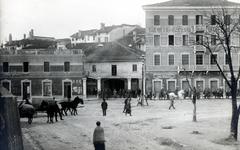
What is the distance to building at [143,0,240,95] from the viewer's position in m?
49.6

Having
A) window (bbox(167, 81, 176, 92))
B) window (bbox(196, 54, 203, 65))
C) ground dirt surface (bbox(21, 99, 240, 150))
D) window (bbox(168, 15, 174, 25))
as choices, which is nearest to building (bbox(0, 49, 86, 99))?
window (bbox(167, 81, 176, 92))

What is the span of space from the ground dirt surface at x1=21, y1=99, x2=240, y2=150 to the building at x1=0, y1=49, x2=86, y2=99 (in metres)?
21.5

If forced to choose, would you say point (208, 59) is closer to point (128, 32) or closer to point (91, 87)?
point (91, 87)

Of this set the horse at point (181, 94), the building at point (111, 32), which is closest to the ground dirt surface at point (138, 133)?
the horse at point (181, 94)

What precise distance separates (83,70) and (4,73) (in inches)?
357

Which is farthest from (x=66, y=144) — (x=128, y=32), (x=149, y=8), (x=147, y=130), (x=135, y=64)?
(x=128, y=32)

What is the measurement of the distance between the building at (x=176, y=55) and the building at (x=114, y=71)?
12.7 feet

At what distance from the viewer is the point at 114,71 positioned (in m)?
54.2

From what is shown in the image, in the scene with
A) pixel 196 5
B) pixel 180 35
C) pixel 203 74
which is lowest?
pixel 203 74

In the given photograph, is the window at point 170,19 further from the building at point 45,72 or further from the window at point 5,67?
the window at point 5,67

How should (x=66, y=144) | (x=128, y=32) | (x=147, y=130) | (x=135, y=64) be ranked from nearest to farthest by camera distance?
1. (x=66, y=144)
2. (x=147, y=130)
3. (x=135, y=64)
4. (x=128, y=32)

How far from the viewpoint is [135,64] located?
177 ft

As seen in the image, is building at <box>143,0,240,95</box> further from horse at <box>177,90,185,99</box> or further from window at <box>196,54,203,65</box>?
horse at <box>177,90,185,99</box>

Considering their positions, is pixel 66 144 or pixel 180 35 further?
pixel 180 35
